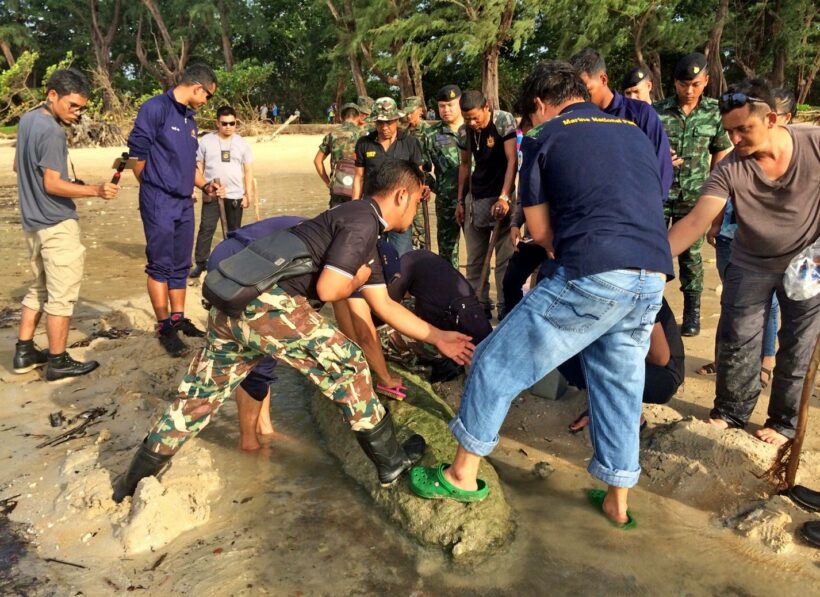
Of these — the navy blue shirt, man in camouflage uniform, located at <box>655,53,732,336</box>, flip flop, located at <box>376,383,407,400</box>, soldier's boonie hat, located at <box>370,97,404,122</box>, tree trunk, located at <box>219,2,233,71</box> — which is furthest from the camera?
tree trunk, located at <box>219,2,233,71</box>

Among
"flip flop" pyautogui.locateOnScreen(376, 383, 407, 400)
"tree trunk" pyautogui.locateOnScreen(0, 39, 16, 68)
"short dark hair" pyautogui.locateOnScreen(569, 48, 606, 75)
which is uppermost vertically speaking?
"tree trunk" pyautogui.locateOnScreen(0, 39, 16, 68)

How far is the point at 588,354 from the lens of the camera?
102 inches

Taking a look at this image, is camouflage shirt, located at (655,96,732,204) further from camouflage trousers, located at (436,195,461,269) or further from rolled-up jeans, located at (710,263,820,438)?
camouflage trousers, located at (436,195,461,269)

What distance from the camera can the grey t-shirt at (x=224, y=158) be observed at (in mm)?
7062

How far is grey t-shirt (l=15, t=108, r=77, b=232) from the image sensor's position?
407cm

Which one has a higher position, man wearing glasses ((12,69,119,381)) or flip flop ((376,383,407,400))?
man wearing glasses ((12,69,119,381))

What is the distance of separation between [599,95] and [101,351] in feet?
13.7

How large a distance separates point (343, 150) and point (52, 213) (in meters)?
3.19

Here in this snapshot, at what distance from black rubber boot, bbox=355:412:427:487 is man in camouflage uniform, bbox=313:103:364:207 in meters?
3.85

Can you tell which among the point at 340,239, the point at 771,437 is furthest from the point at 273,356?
the point at 771,437

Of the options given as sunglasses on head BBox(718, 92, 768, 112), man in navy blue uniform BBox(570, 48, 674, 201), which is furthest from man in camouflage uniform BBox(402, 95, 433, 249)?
sunglasses on head BBox(718, 92, 768, 112)

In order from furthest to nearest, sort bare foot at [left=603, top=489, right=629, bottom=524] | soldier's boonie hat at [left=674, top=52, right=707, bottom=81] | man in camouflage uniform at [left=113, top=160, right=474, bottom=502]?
soldier's boonie hat at [left=674, top=52, right=707, bottom=81], bare foot at [left=603, top=489, right=629, bottom=524], man in camouflage uniform at [left=113, top=160, right=474, bottom=502]

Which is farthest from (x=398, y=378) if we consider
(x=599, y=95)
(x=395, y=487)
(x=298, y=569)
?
(x=599, y=95)

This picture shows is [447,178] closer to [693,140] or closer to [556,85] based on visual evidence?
[693,140]
